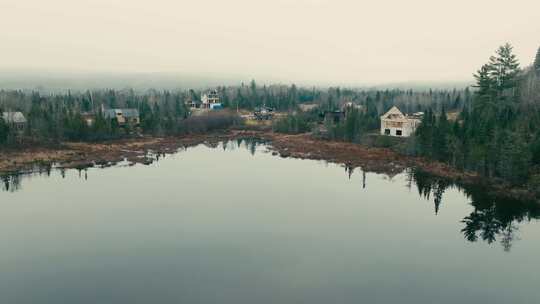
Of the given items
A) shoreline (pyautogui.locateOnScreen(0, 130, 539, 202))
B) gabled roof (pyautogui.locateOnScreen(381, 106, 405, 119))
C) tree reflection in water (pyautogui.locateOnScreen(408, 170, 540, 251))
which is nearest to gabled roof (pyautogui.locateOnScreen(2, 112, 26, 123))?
shoreline (pyautogui.locateOnScreen(0, 130, 539, 202))

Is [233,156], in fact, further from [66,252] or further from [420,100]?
[420,100]

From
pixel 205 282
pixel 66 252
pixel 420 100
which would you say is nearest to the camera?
pixel 205 282

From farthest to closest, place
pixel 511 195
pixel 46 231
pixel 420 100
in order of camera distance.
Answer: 1. pixel 420 100
2. pixel 511 195
3. pixel 46 231

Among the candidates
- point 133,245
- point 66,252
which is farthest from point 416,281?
point 66,252

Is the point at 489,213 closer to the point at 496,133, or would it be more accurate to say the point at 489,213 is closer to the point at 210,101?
the point at 496,133

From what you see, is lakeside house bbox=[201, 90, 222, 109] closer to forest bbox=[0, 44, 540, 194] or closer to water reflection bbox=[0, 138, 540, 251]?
forest bbox=[0, 44, 540, 194]

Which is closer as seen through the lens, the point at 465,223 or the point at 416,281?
the point at 416,281

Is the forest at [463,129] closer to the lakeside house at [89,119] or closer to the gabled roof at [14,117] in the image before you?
the lakeside house at [89,119]
